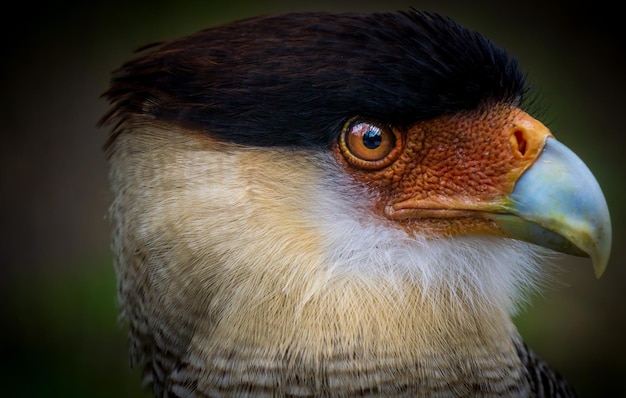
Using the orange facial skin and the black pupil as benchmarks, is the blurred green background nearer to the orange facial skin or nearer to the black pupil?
the orange facial skin

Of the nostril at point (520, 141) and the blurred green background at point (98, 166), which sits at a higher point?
the nostril at point (520, 141)

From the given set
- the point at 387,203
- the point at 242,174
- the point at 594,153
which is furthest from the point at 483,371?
the point at 594,153

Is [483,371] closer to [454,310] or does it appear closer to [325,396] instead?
[454,310]

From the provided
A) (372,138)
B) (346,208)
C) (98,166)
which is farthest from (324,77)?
(98,166)

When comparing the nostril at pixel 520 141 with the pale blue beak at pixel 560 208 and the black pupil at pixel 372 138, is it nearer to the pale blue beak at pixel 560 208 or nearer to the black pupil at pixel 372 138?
the pale blue beak at pixel 560 208

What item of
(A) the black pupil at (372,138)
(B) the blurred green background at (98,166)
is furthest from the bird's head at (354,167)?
(B) the blurred green background at (98,166)

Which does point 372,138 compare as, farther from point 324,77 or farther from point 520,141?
point 520,141

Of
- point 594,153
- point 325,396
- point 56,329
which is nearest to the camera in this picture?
point 325,396
